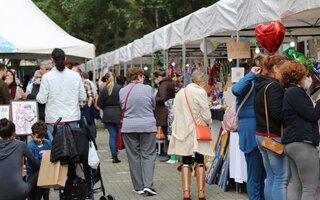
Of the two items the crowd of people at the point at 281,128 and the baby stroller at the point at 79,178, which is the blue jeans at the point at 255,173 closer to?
the crowd of people at the point at 281,128

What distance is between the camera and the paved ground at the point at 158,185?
27.5ft

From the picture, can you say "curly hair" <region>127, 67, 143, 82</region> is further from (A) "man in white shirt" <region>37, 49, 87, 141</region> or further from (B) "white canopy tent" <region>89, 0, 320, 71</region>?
(B) "white canopy tent" <region>89, 0, 320, 71</region>

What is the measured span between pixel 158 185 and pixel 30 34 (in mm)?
5897

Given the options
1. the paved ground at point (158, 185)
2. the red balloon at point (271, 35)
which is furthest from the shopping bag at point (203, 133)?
the red balloon at point (271, 35)

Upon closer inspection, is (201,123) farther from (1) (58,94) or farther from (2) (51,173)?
(2) (51,173)

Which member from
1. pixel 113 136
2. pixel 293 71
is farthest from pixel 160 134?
pixel 293 71

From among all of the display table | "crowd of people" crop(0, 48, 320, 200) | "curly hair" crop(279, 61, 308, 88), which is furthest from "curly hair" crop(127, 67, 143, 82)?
"curly hair" crop(279, 61, 308, 88)

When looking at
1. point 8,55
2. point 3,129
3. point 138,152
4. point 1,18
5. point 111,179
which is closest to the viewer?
point 3,129

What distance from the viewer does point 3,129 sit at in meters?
6.42

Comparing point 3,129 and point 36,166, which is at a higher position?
point 3,129

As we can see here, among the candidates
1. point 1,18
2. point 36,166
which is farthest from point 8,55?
point 36,166

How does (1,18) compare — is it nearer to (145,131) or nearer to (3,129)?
(145,131)

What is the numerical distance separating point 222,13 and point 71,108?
2.60 metres

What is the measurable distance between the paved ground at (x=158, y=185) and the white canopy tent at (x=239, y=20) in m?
2.34
